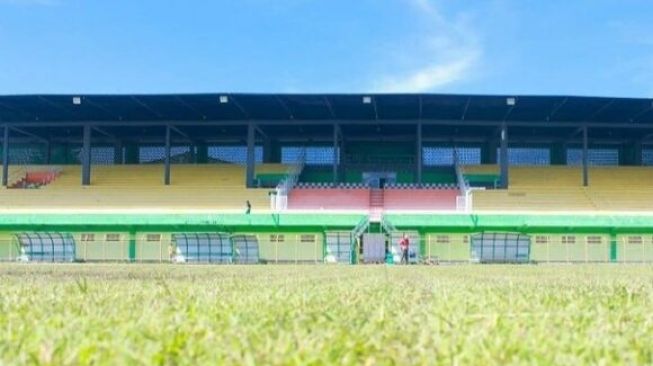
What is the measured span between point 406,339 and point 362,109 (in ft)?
125

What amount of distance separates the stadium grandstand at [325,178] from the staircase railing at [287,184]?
12cm

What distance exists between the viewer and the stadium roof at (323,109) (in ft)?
123

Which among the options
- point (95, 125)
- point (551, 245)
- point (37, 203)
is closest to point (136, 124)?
point (95, 125)

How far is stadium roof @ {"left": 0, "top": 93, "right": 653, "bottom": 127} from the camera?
123 ft

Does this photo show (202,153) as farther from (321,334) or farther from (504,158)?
(321,334)

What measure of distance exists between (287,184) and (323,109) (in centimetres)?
432

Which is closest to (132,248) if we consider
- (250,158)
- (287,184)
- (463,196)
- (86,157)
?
(250,158)

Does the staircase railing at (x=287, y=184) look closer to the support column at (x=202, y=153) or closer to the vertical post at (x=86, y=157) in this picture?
the support column at (x=202, y=153)

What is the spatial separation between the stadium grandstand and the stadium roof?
0.14 metres

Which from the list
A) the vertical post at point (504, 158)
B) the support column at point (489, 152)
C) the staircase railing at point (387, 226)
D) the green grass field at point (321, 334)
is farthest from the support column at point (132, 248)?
the green grass field at point (321, 334)

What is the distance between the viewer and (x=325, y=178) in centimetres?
4519

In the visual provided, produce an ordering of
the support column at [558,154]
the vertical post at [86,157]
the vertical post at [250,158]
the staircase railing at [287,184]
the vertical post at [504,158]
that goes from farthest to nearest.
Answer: the support column at [558,154] → the vertical post at [86,157] → the vertical post at [250,158] → the vertical post at [504,158] → the staircase railing at [287,184]

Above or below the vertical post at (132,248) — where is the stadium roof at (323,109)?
above

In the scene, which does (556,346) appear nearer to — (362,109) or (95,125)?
(362,109)
